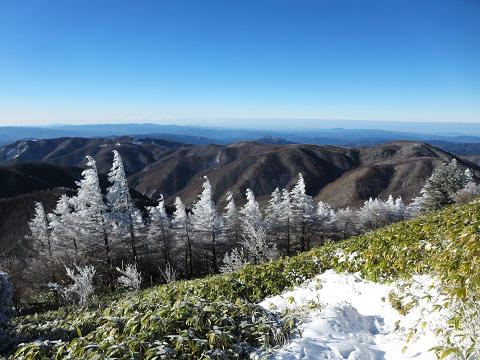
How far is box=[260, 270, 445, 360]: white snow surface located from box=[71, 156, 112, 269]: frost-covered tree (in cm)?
2957

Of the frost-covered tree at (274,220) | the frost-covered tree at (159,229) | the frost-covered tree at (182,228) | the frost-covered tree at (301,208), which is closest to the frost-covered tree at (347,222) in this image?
the frost-covered tree at (274,220)

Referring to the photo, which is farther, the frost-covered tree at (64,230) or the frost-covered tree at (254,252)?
the frost-covered tree at (64,230)

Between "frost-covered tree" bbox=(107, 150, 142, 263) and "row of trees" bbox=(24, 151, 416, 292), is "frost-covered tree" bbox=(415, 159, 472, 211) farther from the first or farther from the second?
"frost-covered tree" bbox=(107, 150, 142, 263)

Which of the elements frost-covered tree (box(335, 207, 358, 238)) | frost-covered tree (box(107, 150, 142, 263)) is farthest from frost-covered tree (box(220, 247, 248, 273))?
frost-covered tree (box(335, 207, 358, 238))

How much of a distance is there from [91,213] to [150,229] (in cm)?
1378

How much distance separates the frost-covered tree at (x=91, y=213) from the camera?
114ft

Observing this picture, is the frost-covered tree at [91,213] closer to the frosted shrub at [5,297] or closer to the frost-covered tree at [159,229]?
the frost-covered tree at [159,229]

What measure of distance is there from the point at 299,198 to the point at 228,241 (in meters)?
13.1

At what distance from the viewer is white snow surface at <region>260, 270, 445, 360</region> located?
5.52 m

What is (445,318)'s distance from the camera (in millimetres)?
5281

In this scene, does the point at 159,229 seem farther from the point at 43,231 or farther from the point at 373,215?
the point at 373,215

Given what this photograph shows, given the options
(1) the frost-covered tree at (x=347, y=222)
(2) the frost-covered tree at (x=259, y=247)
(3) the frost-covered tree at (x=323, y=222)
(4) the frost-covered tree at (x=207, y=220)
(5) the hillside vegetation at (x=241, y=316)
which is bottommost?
(1) the frost-covered tree at (x=347, y=222)

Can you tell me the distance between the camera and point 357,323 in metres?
6.80

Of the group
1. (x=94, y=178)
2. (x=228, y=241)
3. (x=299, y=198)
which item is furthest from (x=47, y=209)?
(x=299, y=198)
